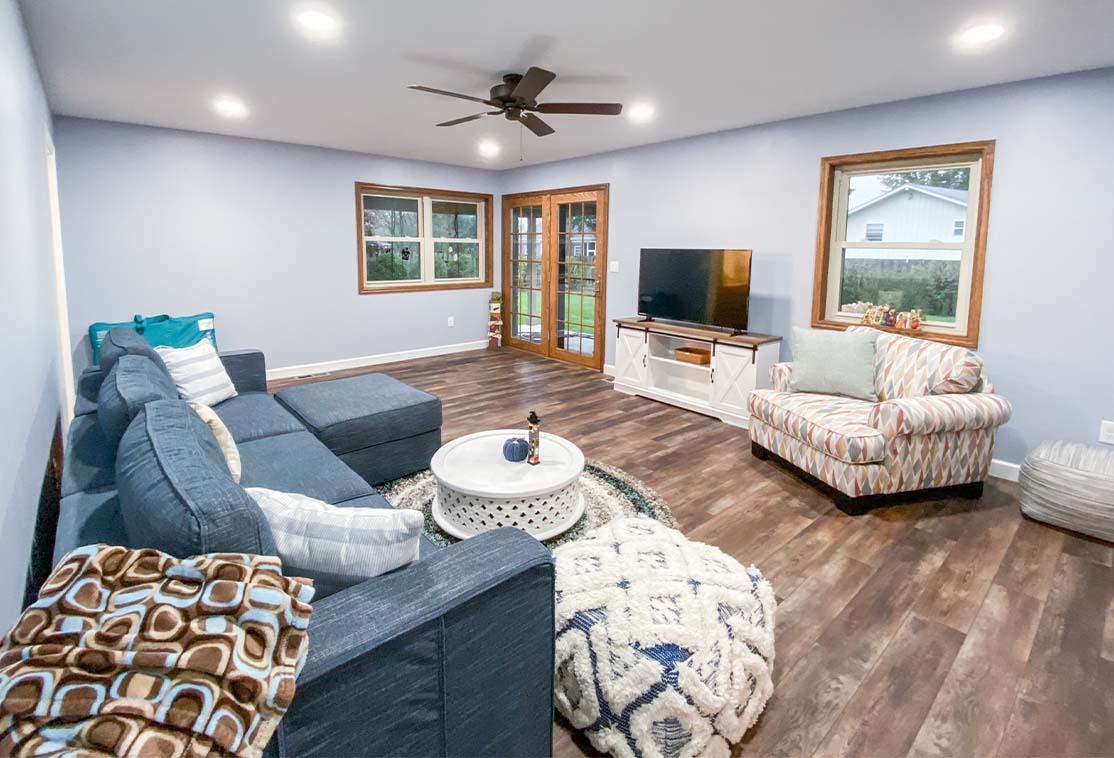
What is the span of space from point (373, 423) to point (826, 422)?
2.58 m

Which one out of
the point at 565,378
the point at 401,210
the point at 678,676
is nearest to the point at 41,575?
the point at 678,676

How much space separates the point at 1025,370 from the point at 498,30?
12.2 ft

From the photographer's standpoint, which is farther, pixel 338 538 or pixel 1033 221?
pixel 1033 221

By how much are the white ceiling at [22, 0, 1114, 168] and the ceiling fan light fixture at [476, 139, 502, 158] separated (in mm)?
1005

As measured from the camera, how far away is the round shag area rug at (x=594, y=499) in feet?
9.56

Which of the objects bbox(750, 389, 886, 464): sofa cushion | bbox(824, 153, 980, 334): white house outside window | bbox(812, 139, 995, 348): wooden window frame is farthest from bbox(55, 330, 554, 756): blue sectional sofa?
bbox(824, 153, 980, 334): white house outside window

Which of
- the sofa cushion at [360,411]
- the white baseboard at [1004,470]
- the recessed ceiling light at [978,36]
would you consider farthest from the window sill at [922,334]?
the sofa cushion at [360,411]

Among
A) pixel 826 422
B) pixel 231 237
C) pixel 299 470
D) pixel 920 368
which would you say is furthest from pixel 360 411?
pixel 231 237

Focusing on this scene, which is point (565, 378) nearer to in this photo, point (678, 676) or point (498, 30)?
point (498, 30)

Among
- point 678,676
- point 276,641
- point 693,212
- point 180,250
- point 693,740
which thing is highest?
point 693,212

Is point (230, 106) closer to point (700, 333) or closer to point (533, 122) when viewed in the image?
point (533, 122)

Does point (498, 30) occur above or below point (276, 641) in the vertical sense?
above

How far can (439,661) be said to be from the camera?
4.08ft

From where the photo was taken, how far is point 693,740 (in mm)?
1572
